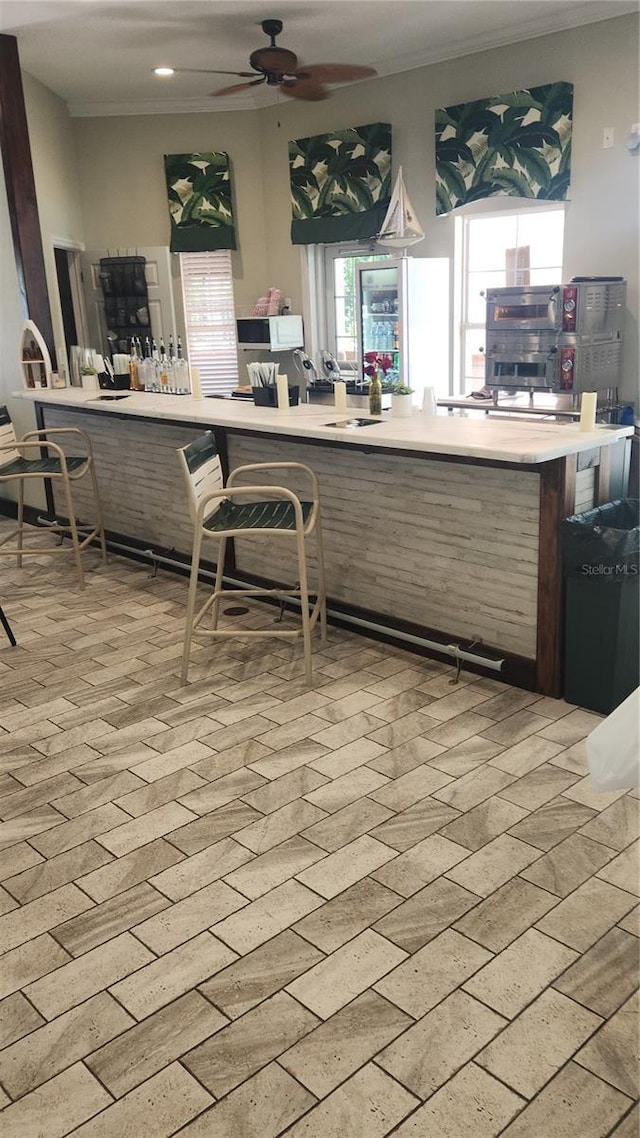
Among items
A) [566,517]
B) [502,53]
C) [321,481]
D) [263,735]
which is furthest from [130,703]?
[502,53]

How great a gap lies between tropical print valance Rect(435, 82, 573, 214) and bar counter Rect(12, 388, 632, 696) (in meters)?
2.52

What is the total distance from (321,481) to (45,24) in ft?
11.5

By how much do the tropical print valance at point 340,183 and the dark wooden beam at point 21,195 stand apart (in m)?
2.20

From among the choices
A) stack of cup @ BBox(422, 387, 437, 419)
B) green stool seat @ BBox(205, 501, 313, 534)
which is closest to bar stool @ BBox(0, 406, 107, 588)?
green stool seat @ BBox(205, 501, 313, 534)

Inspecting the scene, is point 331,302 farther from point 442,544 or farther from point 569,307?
point 442,544

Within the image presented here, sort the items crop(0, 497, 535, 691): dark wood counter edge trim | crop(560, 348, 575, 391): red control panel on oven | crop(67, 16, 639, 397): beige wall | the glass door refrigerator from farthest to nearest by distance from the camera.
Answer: the glass door refrigerator, crop(67, 16, 639, 397): beige wall, crop(560, 348, 575, 391): red control panel on oven, crop(0, 497, 535, 691): dark wood counter edge trim

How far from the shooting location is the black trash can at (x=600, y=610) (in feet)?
9.41

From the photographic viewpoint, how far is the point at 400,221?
233 inches

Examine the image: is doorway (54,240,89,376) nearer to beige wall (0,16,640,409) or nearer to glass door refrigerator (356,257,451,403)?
beige wall (0,16,640,409)

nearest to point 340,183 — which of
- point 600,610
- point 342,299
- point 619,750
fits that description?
point 342,299

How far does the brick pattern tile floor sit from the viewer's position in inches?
64.8

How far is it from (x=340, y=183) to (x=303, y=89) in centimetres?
157

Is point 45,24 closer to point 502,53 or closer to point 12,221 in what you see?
point 12,221

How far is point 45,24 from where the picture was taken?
5.23 meters
